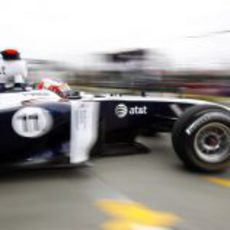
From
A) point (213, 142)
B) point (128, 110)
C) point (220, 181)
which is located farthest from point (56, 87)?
point (220, 181)

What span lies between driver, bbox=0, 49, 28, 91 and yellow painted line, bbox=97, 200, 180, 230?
1752 millimetres

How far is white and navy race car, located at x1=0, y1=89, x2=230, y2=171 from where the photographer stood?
142 inches

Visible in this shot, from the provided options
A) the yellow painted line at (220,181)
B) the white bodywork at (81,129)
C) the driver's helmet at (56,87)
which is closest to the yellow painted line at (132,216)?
the white bodywork at (81,129)

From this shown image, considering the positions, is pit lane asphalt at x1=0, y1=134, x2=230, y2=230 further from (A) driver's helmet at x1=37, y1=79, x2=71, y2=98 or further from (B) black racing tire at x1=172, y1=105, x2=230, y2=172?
(A) driver's helmet at x1=37, y1=79, x2=71, y2=98

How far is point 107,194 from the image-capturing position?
3314mm

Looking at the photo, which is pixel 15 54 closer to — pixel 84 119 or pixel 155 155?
pixel 84 119

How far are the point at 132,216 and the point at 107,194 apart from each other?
53 cm

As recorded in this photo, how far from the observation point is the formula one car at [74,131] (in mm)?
3617

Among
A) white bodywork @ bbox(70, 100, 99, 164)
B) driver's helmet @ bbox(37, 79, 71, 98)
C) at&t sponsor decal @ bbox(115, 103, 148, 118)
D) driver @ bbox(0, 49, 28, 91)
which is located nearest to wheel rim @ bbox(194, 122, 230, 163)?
at&t sponsor decal @ bbox(115, 103, 148, 118)

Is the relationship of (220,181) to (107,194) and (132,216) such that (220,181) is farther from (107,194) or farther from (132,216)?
(132,216)

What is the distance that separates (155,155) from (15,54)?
167 cm

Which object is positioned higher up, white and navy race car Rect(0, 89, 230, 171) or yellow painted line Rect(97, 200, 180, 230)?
white and navy race car Rect(0, 89, 230, 171)

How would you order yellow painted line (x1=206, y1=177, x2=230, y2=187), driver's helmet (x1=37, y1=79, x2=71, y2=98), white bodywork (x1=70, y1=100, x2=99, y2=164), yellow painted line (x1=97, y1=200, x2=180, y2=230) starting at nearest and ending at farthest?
yellow painted line (x1=97, y1=200, x2=180, y2=230)
yellow painted line (x1=206, y1=177, x2=230, y2=187)
white bodywork (x1=70, y1=100, x2=99, y2=164)
driver's helmet (x1=37, y1=79, x2=71, y2=98)

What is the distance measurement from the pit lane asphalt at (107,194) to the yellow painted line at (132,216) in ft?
0.06
